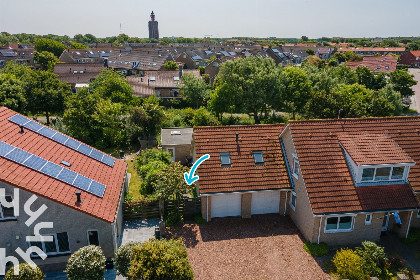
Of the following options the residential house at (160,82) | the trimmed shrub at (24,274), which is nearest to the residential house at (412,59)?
the residential house at (160,82)

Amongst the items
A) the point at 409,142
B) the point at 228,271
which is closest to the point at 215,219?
the point at 228,271

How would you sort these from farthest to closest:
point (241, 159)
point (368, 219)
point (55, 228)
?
point (241, 159)
point (368, 219)
point (55, 228)

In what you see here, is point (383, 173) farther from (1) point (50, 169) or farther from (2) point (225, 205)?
(1) point (50, 169)

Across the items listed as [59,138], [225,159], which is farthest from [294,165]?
[59,138]

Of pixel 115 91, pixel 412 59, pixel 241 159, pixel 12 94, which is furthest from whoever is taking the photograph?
pixel 412 59

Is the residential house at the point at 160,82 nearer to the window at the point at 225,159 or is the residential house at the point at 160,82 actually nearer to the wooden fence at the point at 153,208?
the window at the point at 225,159

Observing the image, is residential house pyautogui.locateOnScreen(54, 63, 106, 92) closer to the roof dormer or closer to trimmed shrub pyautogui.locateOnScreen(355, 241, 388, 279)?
the roof dormer
